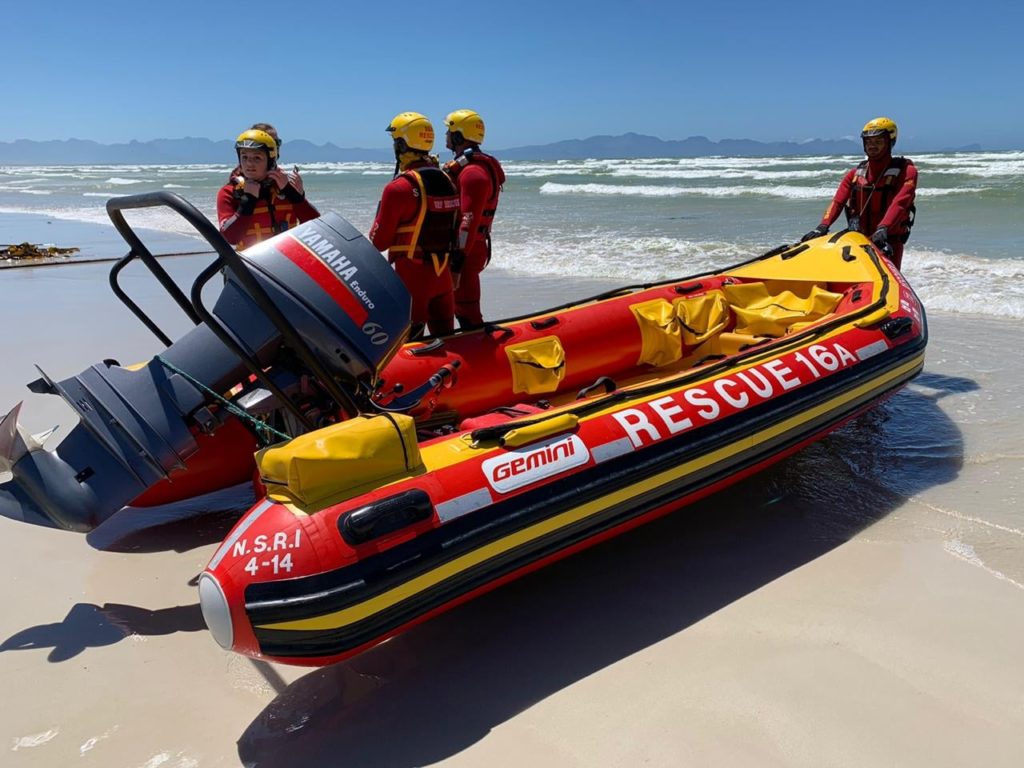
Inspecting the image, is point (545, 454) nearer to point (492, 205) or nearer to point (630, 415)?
point (630, 415)

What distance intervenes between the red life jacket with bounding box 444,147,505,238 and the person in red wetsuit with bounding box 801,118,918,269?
222cm

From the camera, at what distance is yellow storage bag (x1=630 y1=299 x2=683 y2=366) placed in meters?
4.01

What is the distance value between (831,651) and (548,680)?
2.67ft

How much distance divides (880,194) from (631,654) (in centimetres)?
369

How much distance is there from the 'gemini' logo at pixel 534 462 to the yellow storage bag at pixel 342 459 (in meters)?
0.23

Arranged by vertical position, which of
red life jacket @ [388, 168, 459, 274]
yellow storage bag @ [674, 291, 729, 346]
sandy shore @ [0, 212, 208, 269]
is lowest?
yellow storage bag @ [674, 291, 729, 346]

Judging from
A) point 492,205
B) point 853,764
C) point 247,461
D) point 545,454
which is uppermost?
point 492,205

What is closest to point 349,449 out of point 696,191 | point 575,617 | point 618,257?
point 575,617

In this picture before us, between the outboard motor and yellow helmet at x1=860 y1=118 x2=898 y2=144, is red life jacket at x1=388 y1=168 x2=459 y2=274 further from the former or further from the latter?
yellow helmet at x1=860 y1=118 x2=898 y2=144

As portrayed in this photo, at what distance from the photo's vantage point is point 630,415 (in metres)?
2.57

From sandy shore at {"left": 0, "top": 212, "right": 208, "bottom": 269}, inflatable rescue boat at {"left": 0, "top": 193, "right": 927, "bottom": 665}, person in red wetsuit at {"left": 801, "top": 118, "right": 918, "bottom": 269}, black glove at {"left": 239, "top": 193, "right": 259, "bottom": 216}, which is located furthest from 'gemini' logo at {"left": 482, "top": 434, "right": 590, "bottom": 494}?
sandy shore at {"left": 0, "top": 212, "right": 208, "bottom": 269}

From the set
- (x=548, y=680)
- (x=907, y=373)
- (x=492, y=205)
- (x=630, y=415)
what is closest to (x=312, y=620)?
(x=548, y=680)

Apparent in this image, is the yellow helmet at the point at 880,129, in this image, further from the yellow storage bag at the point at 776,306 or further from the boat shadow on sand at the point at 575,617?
the boat shadow on sand at the point at 575,617

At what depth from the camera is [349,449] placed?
2.05 meters
